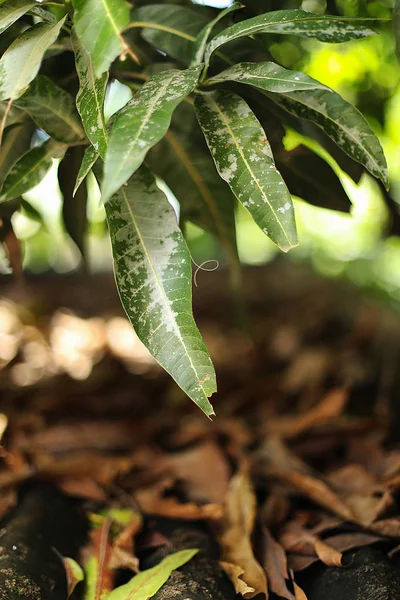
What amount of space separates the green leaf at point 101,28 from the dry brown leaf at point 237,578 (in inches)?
25.2

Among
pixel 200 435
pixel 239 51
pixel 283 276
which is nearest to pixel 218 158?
pixel 239 51

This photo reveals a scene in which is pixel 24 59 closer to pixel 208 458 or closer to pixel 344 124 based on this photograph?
pixel 344 124

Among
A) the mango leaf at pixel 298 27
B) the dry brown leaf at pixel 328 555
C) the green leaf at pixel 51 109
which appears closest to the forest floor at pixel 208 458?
the dry brown leaf at pixel 328 555

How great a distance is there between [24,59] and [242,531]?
2.38ft

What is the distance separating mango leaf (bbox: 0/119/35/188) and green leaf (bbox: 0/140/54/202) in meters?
0.13

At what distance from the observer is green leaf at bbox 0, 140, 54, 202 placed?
2.23 ft

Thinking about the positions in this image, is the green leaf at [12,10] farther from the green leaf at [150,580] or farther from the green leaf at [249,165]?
the green leaf at [150,580]

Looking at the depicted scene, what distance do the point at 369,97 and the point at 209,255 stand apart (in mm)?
1275

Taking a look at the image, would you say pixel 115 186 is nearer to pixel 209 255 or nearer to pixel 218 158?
pixel 218 158

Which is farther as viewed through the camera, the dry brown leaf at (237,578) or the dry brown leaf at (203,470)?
the dry brown leaf at (203,470)

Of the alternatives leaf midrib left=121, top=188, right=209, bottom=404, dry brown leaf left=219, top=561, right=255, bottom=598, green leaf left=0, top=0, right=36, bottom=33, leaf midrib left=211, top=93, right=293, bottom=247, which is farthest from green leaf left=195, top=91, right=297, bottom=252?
dry brown leaf left=219, top=561, right=255, bottom=598

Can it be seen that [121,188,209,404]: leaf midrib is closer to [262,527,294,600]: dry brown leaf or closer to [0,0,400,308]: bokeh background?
[0,0,400,308]: bokeh background

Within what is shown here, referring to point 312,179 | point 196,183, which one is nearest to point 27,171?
point 196,183

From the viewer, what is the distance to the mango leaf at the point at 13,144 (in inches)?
32.8
